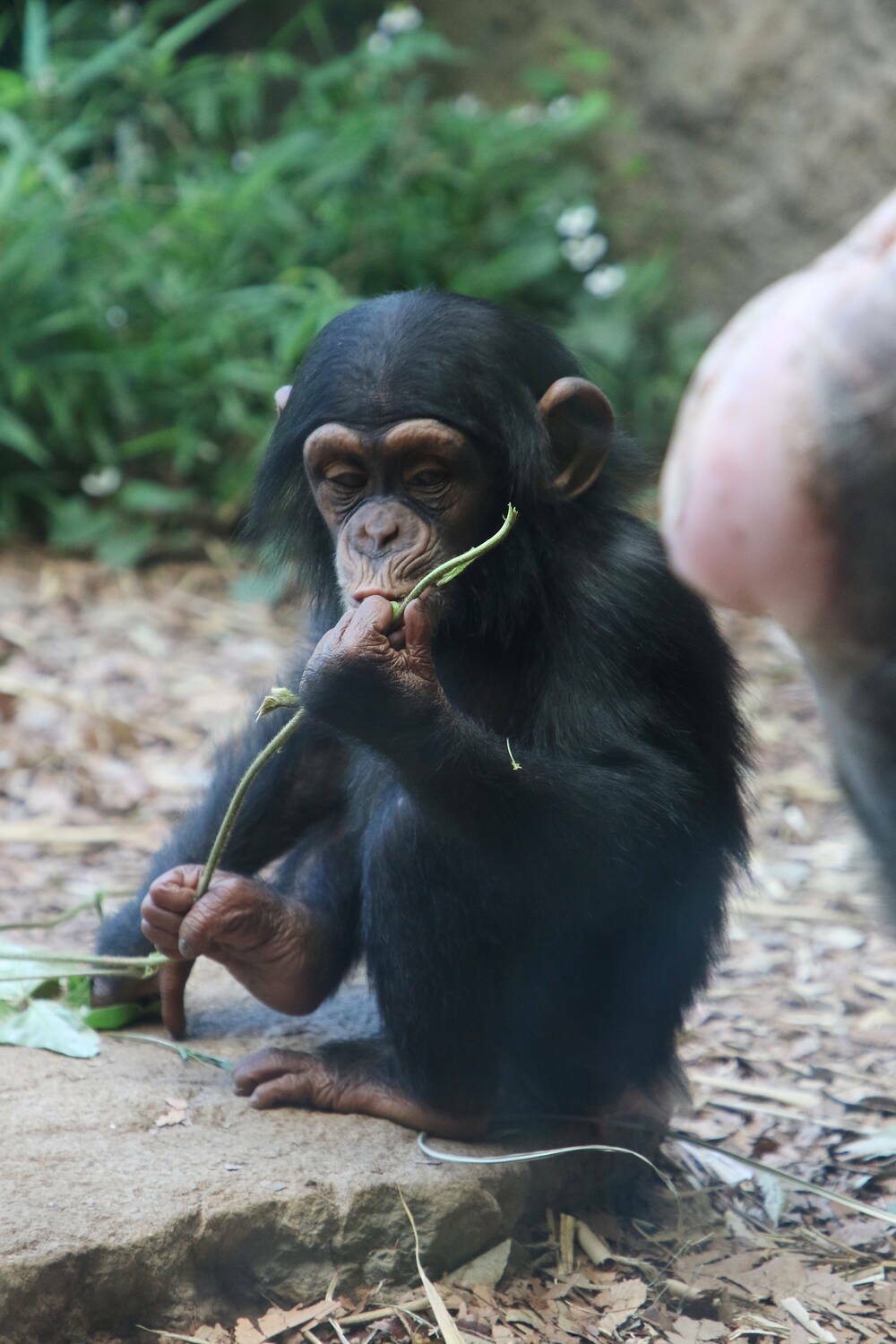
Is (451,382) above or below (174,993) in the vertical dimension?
above

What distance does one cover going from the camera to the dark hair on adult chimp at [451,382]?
3385 millimetres

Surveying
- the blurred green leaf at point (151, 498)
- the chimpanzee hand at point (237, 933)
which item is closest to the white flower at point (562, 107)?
the blurred green leaf at point (151, 498)

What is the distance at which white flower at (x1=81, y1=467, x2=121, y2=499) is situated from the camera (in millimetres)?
8062

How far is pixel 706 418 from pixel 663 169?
809cm

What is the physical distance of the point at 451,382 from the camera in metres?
3.39

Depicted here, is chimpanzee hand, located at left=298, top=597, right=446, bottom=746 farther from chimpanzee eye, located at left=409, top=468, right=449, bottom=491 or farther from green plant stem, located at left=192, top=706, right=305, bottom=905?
chimpanzee eye, located at left=409, top=468, right=449, bottom=491

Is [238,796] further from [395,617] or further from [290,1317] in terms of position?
[290,1317]

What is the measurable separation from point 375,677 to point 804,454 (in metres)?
1.17

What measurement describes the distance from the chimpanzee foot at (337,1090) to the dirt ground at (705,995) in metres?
0.31

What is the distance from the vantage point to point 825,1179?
3.53m

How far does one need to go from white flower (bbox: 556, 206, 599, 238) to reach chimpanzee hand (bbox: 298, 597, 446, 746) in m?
6.75

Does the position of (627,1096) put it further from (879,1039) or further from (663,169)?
(663,169)

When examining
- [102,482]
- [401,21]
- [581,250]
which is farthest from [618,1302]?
[401,21]

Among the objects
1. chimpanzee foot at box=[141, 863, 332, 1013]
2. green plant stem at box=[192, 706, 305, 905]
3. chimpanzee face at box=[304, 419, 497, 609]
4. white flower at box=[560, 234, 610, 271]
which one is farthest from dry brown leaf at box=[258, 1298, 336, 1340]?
white flower at box=[560, 234, 610, 271]
